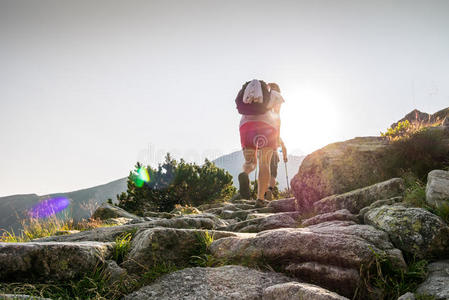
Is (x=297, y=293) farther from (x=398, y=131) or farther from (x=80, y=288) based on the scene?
(x=398, y=131)

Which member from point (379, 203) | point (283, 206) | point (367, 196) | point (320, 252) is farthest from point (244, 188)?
point (320, 252)

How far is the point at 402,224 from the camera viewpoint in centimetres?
276

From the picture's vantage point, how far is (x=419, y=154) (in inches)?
199

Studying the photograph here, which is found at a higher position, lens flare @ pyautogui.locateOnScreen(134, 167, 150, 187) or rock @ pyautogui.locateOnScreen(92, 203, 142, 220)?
lens flare @ pyautogui.locateOnScreen(134, 167, 150, 187)

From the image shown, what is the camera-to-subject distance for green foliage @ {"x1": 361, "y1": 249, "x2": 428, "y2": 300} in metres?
2.18

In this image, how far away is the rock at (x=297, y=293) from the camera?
1908mm

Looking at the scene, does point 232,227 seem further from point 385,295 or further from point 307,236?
point 385,295

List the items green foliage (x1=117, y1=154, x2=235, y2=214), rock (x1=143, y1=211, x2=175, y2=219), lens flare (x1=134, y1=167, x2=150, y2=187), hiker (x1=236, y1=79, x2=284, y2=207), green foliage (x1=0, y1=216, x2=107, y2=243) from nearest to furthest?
1. green foliage (x1=0, y1=216, x2=107, y2=243)
2. hiker (x1=236, y1=79, x2=284, y2=207)
3. rock (x1=143, y1=211, x2=175, y2=219)
4. green foliage (x1=117, y1=154, x2=235, y2=214)
5. lens flare (x1=134, y1=167, x2=150, y2=187)

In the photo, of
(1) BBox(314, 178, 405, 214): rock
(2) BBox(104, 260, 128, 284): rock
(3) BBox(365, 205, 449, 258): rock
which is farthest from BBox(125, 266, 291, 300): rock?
(1) BBox(314, 178, 405, 214): rock

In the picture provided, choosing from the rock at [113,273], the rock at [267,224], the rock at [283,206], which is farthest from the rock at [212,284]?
the rock at [283,206]

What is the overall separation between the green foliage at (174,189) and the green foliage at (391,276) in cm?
1908

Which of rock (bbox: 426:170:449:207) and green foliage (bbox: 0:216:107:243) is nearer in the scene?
rock (bbox: 426:170:449:207)

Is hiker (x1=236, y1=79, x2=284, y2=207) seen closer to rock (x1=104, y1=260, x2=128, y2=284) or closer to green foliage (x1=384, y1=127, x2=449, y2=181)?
green foliage (x1=384, y1=127, x2=449, y2=181)

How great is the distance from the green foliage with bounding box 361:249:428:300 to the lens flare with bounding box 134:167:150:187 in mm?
21019
